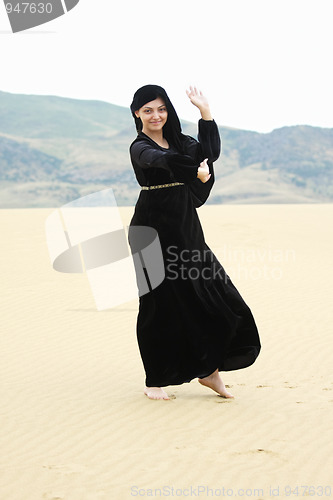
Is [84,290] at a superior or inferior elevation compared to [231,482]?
inferior

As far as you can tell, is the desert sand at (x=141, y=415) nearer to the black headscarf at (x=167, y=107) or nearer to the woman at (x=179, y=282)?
the woman at (x=179, y=282)

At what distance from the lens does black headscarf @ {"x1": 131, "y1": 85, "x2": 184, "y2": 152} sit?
534 cm

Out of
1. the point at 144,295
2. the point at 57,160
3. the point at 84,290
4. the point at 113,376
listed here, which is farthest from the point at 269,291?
the point at 57,160

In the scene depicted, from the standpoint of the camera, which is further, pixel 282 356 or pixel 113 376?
pixel 282 356

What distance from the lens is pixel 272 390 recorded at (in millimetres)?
6035

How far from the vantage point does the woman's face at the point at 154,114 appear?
17.5 ft

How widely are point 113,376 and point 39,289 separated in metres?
6.21

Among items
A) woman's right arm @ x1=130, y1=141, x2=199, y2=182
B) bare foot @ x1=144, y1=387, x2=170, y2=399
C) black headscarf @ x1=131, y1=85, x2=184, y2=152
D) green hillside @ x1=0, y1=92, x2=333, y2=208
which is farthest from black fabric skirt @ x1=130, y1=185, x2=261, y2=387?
green hillside @ x1=0, y1=92, x2=333, y2=208

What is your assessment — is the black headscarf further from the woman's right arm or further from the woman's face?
the woman's right arm

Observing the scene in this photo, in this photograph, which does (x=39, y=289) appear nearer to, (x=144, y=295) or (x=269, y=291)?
(x=269, y=291)

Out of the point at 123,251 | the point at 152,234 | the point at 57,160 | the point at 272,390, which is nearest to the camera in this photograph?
the point at 152,234

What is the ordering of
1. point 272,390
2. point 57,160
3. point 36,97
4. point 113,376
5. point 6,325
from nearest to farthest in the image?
1. point 272,390
2. point 113,376
3. point 6,325
4. point 57,160
5. point 36,97

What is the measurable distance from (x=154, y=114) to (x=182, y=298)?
130cm

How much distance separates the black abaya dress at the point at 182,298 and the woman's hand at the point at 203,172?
0.10 meters
